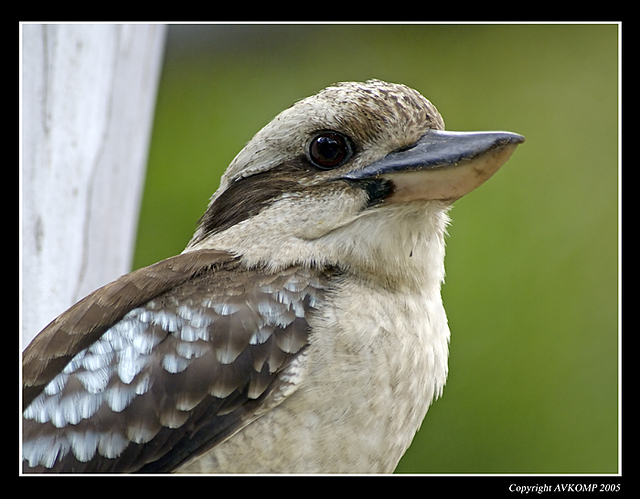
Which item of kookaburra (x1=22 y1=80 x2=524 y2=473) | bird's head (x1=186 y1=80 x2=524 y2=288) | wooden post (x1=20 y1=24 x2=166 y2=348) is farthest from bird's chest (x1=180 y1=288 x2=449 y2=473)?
wooden post (x1=20 y1=24 x2=166 y2=348)

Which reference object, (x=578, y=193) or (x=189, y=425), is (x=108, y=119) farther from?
(x=578, y=193)

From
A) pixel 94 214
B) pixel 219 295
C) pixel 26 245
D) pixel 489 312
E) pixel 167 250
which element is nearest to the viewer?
pixel 219 295

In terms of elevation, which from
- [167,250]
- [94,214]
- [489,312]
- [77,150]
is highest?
[77,150]

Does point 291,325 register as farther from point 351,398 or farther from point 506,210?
point 506,210

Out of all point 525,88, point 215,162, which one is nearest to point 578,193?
point 525,88

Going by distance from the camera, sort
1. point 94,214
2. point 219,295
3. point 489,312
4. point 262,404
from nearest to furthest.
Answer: point 262,404
point 219,295
point 94,214
point 489,312

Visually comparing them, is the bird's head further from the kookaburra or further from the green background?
the green background

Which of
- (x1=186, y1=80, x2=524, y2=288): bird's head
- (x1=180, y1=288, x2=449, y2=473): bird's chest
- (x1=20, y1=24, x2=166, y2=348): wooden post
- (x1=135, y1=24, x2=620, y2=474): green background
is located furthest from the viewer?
(x1=135, y1=24, x2=620, y2=474): green background
